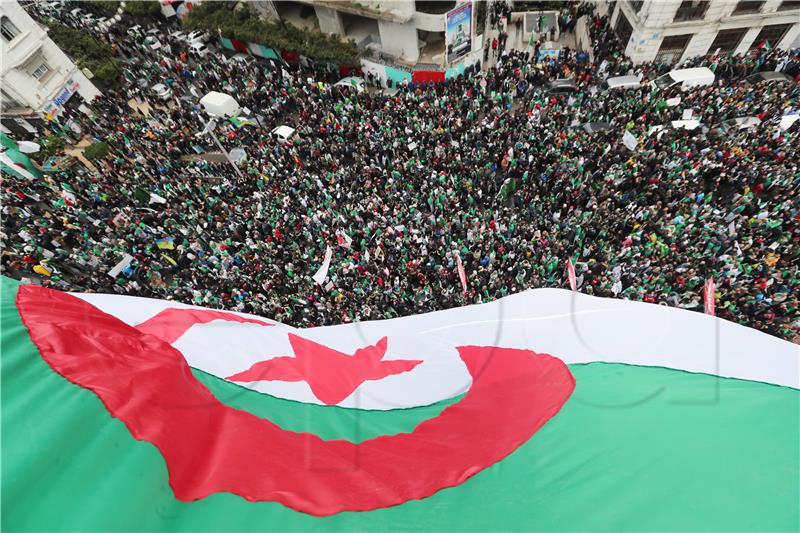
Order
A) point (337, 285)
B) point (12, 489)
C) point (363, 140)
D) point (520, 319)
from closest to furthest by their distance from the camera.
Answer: point (12, 489) → point (520, 319) → point (337, 285) → point (363, 140)

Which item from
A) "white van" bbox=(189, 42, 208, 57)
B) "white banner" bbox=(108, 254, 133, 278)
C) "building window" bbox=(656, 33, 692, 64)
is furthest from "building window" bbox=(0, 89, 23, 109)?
"building window" bbox=(656, 33, 692, 64)

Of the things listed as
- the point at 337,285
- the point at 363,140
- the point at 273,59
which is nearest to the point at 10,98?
the point at 273,59

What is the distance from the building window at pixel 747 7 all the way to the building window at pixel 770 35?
51.9 inches

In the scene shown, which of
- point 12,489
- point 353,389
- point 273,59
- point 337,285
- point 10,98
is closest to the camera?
point 12,489

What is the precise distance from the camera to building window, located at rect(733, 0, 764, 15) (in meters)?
18.2

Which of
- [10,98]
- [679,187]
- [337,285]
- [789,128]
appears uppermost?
[10,98]

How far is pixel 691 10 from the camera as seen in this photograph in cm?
1845

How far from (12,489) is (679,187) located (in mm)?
16403

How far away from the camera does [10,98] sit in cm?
1972

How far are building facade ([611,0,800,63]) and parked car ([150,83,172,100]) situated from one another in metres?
24.8

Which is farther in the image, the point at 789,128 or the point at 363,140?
the point at 363,140

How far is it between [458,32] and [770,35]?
15.4m

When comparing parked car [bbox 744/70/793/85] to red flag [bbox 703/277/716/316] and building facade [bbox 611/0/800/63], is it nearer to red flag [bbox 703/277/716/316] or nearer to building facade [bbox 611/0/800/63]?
building facade [bbox 611/0/800/63]

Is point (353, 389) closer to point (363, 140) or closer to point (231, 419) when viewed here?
point (231, 419)
